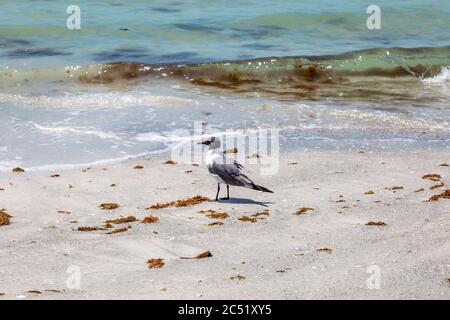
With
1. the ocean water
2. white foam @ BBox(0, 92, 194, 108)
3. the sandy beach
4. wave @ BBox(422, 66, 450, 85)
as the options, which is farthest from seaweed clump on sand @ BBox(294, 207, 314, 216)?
wave @ BBox(422, 66, 450, 85)

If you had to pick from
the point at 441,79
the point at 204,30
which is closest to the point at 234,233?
the point at 441,79

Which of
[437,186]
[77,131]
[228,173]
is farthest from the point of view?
[77,131]

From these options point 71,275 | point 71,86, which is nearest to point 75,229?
point 71,275

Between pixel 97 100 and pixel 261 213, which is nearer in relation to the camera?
pixel 261 213

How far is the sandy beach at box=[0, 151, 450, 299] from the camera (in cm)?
642

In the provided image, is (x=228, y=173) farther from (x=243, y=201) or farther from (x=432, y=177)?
(x=432, y=177)

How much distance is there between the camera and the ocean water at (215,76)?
43.2ft

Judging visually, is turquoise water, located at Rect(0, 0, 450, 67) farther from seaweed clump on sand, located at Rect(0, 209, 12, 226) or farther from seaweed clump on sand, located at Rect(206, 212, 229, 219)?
seaweed clump on sand, located at Rect(206, 212, 229, 219)

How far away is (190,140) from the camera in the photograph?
12.9 metres

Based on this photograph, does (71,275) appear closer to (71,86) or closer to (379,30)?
(71,86)

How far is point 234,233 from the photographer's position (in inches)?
320

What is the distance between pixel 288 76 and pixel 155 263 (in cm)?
1287

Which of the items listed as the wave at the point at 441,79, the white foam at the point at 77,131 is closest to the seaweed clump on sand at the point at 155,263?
the white foam at the point at 77,131

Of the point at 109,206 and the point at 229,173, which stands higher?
the point at 229,173
